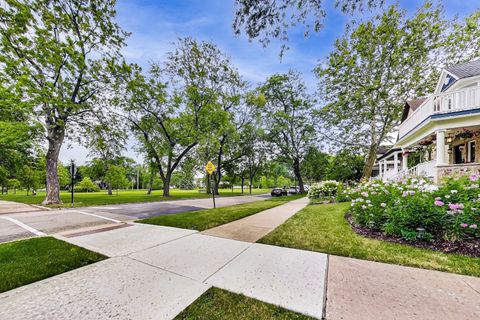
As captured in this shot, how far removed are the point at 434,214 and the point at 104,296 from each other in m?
6.02

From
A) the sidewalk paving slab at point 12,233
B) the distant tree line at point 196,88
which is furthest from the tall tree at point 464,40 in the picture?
the sidewalk paving slab at point 12,233

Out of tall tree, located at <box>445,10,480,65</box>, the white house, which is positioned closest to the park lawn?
the white house

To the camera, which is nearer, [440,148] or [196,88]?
[440,148]

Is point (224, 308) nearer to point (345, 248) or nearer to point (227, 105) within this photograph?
point (345, 248)

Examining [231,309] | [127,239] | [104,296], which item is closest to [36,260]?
[127,239]

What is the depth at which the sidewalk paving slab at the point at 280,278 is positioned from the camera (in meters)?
2.20

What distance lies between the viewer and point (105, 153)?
46.6 ft

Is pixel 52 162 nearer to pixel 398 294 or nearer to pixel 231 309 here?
pixel 231 309

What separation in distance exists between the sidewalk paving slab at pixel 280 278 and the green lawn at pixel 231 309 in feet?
0.37

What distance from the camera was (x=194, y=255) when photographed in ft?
11.7

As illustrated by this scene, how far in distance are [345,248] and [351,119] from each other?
56.7 feet

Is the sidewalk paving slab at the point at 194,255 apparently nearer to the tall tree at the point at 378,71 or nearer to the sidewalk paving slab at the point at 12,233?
the sidewalk paving slab at the point at 12,233

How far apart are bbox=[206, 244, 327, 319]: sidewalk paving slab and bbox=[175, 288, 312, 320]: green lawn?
0.37 ft

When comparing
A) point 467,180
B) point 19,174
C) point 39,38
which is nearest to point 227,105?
point 39,38
